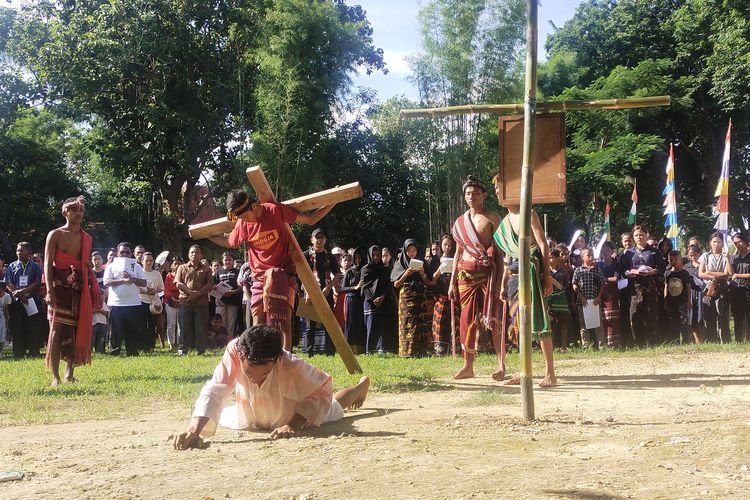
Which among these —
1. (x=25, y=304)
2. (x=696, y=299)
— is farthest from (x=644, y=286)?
(x=25, y=304)

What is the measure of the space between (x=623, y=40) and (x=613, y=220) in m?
7.46

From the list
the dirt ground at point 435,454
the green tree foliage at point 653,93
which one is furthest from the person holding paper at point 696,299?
the green tree foliage at point 653,93

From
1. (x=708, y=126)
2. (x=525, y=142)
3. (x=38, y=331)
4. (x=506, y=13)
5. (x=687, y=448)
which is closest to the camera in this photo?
(x=687, y=448)

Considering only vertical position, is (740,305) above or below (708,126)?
below

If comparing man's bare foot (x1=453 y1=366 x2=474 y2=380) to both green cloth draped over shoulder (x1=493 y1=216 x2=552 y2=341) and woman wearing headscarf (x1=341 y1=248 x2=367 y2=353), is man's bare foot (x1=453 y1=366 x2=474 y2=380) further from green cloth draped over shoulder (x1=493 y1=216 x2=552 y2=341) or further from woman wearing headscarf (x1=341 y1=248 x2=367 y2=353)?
woman wearing headscarf (x1=341 y1=248 x2=367 y2=353)

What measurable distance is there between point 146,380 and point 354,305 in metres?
4.96

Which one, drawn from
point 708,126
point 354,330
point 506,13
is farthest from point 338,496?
point 708,126

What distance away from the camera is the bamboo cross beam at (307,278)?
750 centimetres

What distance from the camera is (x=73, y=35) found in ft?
83.7

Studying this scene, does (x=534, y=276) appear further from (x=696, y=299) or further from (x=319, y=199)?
(x=696, y=299)

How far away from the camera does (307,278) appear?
7652 mm

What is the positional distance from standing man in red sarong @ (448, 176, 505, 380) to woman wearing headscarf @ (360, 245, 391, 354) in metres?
4.69

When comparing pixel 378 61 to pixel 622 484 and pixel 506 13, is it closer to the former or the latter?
pixel 506 13

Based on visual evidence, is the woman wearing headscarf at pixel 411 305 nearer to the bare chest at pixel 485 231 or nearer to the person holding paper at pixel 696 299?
the bare chest at pixel 485 231
